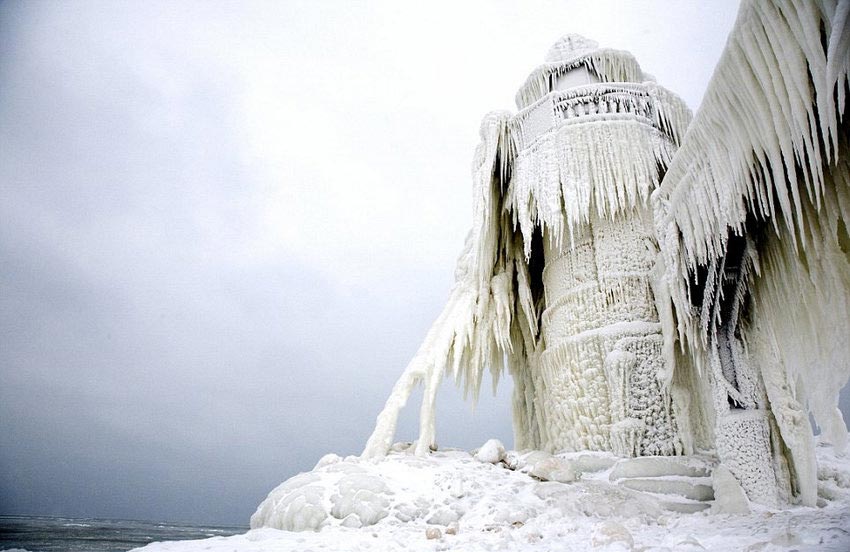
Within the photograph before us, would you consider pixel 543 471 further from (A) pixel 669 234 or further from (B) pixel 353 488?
(A) pixel 669 234

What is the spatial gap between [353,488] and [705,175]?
4621mm

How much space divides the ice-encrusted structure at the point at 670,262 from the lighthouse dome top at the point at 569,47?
40 mm

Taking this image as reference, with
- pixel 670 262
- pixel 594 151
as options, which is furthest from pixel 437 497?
pixel 594 151

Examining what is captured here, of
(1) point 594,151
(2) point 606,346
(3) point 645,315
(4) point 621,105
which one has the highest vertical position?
(4) point 621,105

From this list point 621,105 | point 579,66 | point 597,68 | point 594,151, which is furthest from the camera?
point 579,66

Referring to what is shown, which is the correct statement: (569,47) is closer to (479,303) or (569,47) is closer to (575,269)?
(575,269)

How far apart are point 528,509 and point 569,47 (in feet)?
26.7

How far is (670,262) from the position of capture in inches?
224

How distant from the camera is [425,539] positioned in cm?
441

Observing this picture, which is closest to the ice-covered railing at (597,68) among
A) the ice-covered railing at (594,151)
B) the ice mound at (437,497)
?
the ice-covered railing at (594,151)

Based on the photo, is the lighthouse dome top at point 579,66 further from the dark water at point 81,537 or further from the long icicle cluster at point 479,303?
the dark water at point 81,537

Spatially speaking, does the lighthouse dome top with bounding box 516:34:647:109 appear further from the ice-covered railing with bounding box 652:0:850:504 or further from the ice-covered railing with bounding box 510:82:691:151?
the ice-covered railing with bounding box 652:0:850:504

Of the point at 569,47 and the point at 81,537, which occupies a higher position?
the point at 569,47

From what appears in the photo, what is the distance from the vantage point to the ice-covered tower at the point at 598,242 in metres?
7.03
